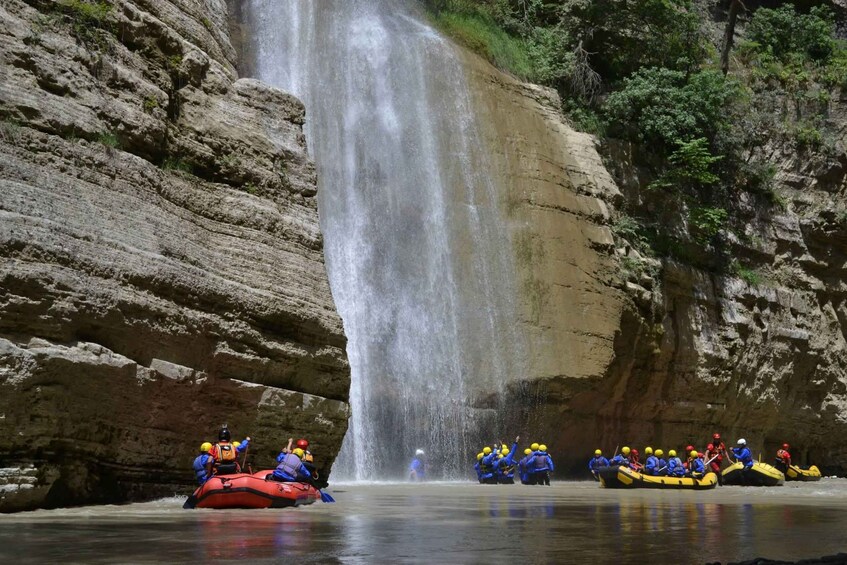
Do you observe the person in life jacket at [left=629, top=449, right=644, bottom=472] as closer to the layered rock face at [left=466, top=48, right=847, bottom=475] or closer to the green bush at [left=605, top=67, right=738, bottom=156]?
the layered rock face at [left=466, top=48, right=847, bottom=475]

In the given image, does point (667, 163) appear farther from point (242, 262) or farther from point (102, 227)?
point (102, 227)

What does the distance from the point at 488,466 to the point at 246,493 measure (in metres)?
11.8

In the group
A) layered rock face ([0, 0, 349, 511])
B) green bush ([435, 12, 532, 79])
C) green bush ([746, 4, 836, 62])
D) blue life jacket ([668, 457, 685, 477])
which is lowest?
blue life jacket ([668, 457, 685, 477])

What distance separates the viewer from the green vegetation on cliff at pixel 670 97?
104 ft

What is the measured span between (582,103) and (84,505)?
23.4 m

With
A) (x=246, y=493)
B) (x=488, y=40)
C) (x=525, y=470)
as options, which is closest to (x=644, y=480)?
(x=525, y=470)

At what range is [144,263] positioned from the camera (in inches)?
531

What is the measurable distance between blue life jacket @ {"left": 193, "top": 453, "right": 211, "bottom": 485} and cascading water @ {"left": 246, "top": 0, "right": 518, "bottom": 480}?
9573mm

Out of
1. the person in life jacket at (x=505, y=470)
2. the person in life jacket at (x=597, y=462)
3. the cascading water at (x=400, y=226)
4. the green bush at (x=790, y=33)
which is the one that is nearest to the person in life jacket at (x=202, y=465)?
the cascading water at (x=400, y=226)

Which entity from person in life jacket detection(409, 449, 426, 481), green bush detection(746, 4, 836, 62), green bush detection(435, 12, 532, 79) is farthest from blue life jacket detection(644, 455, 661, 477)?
green bush detection(746, 4, 836, 62)

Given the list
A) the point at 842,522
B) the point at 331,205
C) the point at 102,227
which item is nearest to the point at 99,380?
the point at 102,227

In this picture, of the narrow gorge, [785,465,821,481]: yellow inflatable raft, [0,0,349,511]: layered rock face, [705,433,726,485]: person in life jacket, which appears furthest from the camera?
[785,465,821,481]: yellow inflatable raft

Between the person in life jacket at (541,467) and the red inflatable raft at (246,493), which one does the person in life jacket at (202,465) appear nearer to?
the red inflatable raft at (246,493)

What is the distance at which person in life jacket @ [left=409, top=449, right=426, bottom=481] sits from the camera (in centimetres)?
2422
